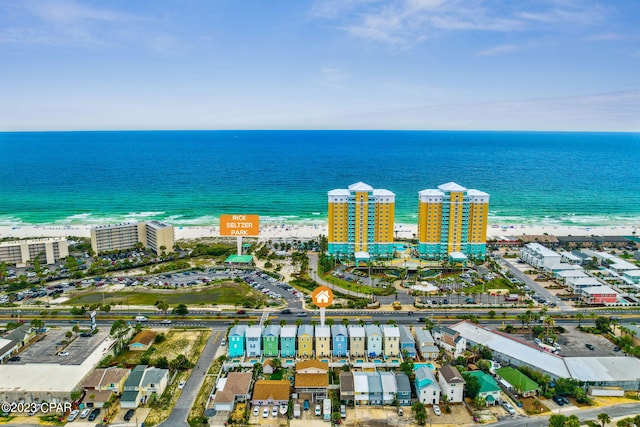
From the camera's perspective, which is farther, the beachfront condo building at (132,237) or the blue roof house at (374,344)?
the beachfront condo building at (132,237)

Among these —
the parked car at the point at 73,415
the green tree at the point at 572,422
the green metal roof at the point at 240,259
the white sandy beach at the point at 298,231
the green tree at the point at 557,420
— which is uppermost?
the white sandy beach at the point at 298,231

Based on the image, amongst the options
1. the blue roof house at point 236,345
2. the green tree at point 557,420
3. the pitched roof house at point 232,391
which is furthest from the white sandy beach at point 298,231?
the green tree at point 557,420

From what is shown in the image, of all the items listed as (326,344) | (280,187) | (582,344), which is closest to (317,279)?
(326,344)

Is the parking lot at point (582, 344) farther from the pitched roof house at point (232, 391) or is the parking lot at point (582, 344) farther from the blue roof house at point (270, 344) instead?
the pitched roof house at point (232, 391)

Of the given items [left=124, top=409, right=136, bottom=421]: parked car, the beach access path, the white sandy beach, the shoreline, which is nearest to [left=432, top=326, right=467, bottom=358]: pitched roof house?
the beach access path

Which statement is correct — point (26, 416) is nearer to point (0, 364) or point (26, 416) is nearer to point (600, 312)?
point (0, 364)

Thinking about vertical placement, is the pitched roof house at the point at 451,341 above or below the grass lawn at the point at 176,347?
above

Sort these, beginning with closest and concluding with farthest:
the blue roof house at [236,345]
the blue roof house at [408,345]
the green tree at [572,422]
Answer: the green tree at [572,422] → the blue roof house at [236,345] → the blue roof house at [408,345]
